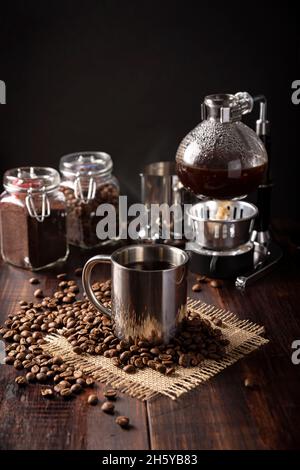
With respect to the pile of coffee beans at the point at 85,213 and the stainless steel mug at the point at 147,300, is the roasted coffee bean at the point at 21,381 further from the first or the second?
the pile of coffee beans at the point at 85,213

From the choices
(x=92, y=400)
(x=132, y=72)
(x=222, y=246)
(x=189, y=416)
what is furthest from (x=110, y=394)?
(x=132, y=72)

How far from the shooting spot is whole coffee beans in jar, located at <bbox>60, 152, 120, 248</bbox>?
1.75 meters

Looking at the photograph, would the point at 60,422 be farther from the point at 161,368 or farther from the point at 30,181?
the point at 30,181

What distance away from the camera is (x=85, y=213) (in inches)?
68.7

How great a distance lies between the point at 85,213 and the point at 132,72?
399 mm

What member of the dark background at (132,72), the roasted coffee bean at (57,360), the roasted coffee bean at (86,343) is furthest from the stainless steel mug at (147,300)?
the dark background at (132,72)

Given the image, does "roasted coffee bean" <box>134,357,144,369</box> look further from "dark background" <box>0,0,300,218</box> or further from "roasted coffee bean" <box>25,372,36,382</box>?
"dark background" <box>0,0,300,218</box>

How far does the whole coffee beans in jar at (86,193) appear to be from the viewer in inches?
68.7

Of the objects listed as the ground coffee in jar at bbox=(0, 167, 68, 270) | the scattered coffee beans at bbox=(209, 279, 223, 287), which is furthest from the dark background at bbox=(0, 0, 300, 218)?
the scattered coffee beans at bbox=(209, 279, 223, 287)

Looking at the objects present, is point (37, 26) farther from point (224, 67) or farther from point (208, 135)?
point (208, 135)

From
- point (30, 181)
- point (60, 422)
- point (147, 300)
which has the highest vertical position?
point (30, 181)

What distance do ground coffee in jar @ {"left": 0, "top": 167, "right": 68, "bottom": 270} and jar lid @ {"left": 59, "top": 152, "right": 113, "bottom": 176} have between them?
0.30 feet

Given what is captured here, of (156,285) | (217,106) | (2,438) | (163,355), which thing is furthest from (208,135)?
(2,438)

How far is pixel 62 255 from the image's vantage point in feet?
5.59
